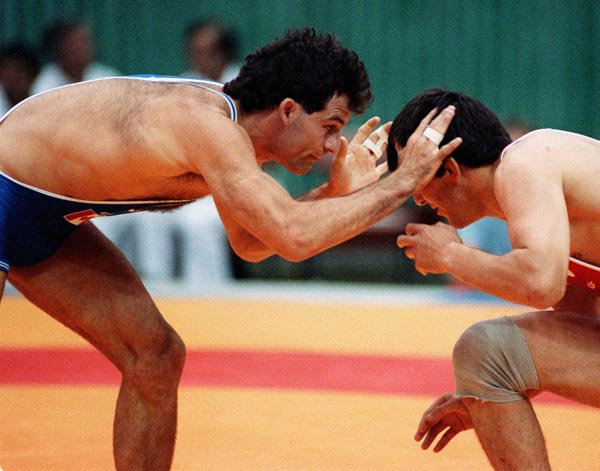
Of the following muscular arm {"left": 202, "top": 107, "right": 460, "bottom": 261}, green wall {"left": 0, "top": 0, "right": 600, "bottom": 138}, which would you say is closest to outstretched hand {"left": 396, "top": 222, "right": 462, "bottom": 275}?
muscular arm {"left": 202, "top": 107, "right": 460, "bottom": 261}

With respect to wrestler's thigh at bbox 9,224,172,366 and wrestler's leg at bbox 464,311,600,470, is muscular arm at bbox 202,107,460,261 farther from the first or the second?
wrestler's thigh at bbox 9,224,172,366

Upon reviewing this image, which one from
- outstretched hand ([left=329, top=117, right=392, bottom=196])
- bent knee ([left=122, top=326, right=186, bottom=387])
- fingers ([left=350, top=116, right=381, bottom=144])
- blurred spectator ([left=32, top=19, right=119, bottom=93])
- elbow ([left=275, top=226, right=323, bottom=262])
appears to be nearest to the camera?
elbow ([left=275, top=226, right=323, bottom=262])

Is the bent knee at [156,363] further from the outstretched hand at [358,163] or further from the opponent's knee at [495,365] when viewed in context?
the opponent's knee at [495,365]

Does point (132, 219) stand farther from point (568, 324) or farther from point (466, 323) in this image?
point (568, 324)

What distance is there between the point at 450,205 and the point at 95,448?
6.57ft

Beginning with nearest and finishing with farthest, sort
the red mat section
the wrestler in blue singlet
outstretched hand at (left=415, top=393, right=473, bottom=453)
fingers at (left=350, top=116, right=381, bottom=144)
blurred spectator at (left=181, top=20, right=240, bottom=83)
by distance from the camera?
outstretched hand at (left=415, top=393, right=473, bottom=453)
the wrestler in blue singlet
fingers at (left=350, top=116, right=381, bottom=144)
the red mat section
blurred spectator at (left=181, top=20, right=240, bottom=83)

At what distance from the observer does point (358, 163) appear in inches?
147

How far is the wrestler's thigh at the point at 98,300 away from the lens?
360cm

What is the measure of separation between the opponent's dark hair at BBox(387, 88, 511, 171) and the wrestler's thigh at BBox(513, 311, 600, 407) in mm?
544

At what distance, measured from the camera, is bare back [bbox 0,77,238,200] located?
3.28 m

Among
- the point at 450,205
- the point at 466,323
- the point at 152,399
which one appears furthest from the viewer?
the point at 466,323

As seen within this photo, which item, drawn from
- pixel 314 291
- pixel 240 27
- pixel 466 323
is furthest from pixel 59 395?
pixel 240 27

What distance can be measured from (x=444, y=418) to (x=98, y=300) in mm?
1340

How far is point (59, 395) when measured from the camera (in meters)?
5.19
